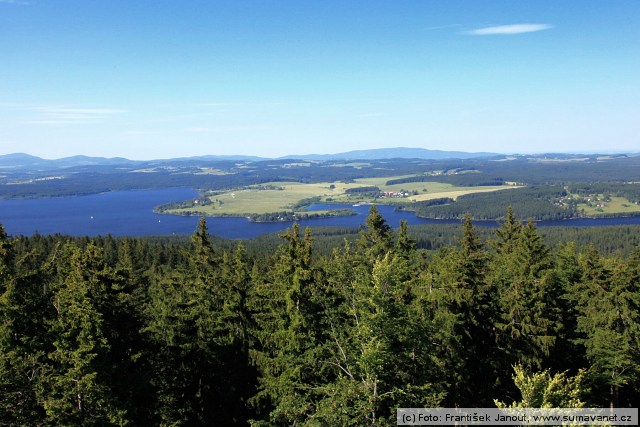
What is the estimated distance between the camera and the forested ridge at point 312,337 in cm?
1427

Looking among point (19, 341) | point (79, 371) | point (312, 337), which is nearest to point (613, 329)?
point (312, 337)

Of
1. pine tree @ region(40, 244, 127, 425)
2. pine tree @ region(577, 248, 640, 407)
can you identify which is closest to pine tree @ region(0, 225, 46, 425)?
pine tree @ region(40, 244, 127, 425)

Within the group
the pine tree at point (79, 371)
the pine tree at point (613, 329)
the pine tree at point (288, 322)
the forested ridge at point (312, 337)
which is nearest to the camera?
the forested ridge at point (312, 337)

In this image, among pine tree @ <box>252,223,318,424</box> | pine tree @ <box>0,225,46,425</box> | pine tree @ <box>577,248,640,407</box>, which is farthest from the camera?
pine tree @ <box>577,248,640,407</box>

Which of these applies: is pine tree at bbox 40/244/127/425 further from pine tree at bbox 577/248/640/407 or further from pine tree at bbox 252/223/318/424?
pine tree at bbox 577/248/640/407

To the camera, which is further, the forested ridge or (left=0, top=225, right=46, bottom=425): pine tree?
(left=0, top=225, right=46, bottom=425): pine tree

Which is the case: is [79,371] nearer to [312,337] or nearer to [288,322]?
[312,337]

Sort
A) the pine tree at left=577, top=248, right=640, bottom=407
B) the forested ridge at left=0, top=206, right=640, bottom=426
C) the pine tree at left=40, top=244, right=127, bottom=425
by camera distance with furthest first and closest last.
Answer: the pine tree at left=577, top=248, right=640, bottom=407 < the pine tree at left=40, top=244, right=127, bottom=425 < the forested ridge at left=0, top=206, right=640, bottom=426

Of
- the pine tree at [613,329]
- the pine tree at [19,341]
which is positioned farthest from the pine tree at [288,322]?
the pine tree at [613,329]

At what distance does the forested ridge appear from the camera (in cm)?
1427

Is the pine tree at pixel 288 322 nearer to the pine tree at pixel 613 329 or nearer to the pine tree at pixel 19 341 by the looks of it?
the pine tree at pixel 19 341

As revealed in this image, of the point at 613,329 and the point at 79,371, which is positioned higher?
the point at 79,371

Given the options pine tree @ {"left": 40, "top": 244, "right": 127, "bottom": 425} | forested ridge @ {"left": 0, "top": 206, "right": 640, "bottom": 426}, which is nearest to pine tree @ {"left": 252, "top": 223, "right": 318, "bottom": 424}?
forested ridge @ {"left": 0, "top": 206, "right": 640, "bottom": 426}

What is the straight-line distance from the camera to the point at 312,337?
21.1 metres
